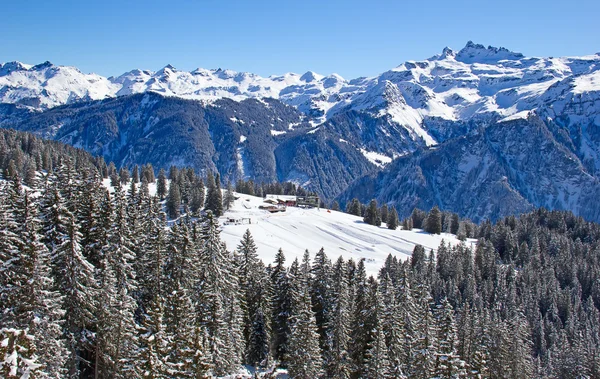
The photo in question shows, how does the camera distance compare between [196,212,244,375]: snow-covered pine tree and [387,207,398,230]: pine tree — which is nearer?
[196,212,244,375]: snow-covered pine tree

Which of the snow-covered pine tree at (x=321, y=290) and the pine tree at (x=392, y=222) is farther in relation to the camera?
the pine tree at (x=392, y=222)

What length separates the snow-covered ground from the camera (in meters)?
130

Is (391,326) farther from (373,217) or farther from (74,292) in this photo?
(373,217)

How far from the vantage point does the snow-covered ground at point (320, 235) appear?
130m

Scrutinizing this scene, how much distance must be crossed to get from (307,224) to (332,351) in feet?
356

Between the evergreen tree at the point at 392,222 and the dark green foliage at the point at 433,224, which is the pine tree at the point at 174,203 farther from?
the dark green foliage at the point at 433,224

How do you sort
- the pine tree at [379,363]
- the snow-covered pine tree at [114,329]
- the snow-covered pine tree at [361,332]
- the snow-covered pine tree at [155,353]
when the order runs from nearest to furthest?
the snow-covered pine tree at [155,353]
the snow-covered pine tree at [114,329]
the pine tree at [379,363]
the snow-covered pine tree at [361,332]

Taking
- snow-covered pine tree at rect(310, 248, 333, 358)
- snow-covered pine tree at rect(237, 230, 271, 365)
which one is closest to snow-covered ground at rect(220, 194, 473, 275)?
snow-covered pine tree at rect(237, 230, 271, 365)

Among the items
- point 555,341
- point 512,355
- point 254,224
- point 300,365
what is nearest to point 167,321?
point 300,365

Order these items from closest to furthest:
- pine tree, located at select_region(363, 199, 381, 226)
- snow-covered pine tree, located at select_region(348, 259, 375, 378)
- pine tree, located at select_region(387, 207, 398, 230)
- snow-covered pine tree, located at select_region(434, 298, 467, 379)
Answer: snow-covered pine tree, located at select_region(434, 298, 467, 379) → snow-covered pine tree, located at select_region(348, 259, 375, 378) → pine tree, located at select_region(387, 207, 398, 230) → pine tree, located at select_region(363, 199, 381, 226)

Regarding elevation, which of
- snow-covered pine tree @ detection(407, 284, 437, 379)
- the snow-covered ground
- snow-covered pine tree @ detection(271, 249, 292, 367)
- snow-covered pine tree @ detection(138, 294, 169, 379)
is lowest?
the snow-covered ground

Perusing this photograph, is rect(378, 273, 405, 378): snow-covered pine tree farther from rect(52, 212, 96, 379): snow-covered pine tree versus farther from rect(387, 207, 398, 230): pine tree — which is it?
rect(387, 207, 398, 230): pine tree

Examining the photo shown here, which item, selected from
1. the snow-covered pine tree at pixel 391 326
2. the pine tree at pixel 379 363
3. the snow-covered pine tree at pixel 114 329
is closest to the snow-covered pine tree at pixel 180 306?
the snow-covered pine tree at pixel 114 329

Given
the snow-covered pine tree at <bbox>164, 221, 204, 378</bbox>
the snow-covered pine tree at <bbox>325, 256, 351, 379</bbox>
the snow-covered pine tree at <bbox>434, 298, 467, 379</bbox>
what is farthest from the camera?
the snow-covered pine tree at <bbox>325, 256, 351, 379</bbox>
